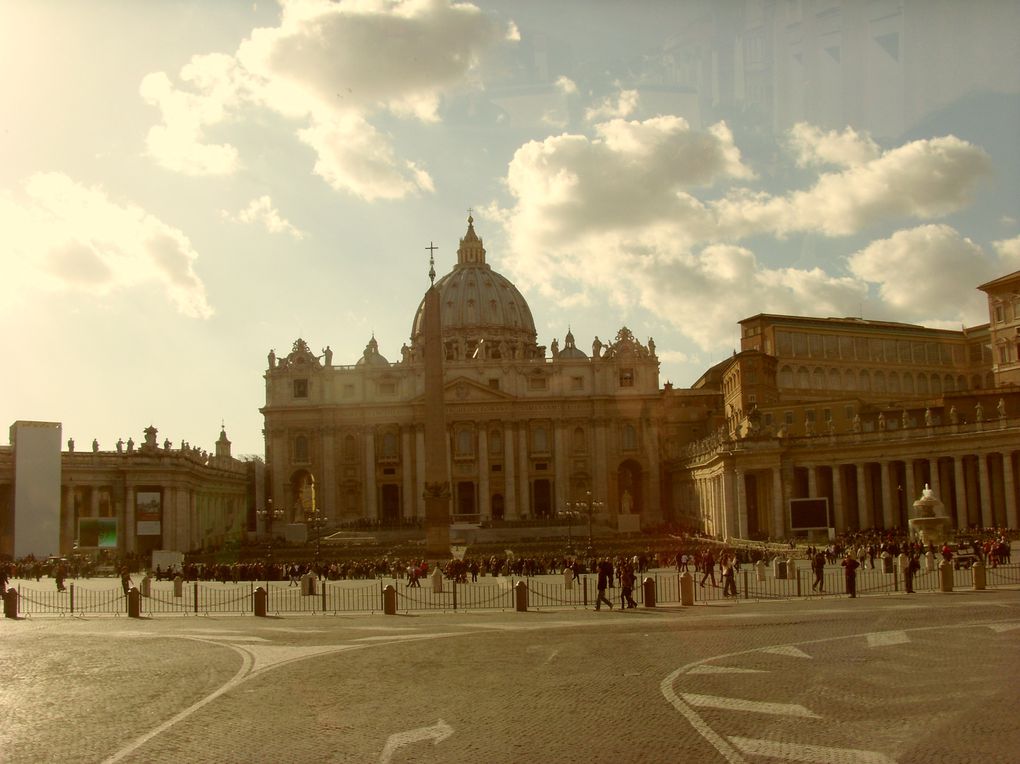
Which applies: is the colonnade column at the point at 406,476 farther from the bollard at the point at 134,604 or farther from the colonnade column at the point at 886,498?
the bollard at the point at 134,604

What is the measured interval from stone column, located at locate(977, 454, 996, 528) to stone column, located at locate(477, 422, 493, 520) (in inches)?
1914

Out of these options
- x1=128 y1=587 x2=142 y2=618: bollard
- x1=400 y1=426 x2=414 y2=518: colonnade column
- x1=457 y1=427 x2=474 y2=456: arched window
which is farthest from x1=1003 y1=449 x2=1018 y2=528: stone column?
x1=400 y1=426 x2=414 y2=518: colonnade column

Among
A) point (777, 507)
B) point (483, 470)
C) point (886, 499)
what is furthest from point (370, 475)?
point (886, 499)

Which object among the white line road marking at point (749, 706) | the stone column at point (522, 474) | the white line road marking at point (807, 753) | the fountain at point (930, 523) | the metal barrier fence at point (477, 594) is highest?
the stone column at point (522, 474)

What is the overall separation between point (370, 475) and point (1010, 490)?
186ft

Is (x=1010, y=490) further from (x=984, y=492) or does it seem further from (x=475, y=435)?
(x=475, y=435)

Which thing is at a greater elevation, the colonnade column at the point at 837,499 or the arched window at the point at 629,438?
the arched window at the point at 629,438

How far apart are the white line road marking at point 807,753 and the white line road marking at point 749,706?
1499mm

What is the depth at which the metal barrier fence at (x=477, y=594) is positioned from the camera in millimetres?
30219

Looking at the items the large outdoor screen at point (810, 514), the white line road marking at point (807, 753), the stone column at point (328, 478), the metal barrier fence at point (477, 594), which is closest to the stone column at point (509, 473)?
the stone column at point (328, 478)

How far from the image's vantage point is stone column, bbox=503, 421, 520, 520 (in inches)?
3716

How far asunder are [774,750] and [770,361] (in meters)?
72.1

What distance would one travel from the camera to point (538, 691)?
50.5 ft

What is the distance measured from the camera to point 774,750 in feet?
38.5
